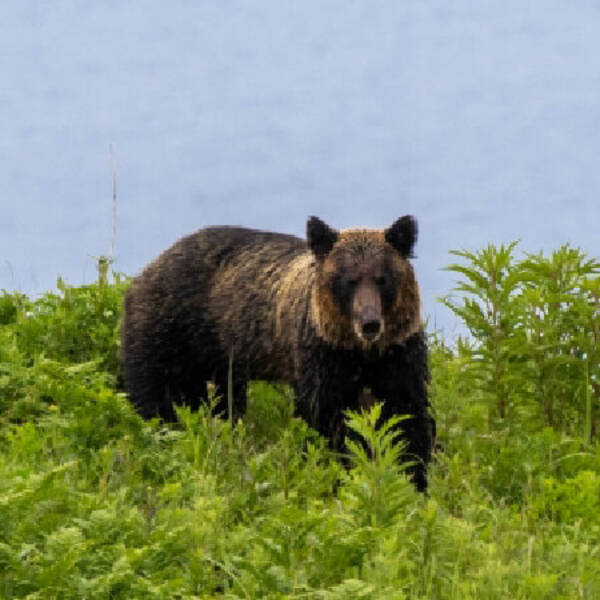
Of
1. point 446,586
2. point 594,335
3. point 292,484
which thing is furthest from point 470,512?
point 594,335

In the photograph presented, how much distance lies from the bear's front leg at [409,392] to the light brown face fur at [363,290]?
12cm

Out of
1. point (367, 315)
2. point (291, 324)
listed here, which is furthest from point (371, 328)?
point (291, 324)

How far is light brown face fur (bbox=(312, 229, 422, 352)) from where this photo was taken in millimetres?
8680

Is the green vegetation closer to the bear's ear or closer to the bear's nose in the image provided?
the bear's nose

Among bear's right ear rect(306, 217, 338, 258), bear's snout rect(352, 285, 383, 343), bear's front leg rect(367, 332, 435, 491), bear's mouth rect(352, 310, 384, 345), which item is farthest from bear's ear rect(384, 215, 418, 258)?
bear's mouth rect(352, 310, 384, 345)

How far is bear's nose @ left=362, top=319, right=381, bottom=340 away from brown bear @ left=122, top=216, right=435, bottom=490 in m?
0.01

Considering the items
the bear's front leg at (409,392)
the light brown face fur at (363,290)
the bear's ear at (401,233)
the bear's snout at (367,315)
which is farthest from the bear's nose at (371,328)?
the bear's ear at (401,233)

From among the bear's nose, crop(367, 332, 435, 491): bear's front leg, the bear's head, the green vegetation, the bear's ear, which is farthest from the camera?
the bear's ear

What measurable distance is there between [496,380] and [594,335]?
2.61ft

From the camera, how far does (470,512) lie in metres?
5.55

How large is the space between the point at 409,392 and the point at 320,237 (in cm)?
150

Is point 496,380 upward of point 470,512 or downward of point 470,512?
upward

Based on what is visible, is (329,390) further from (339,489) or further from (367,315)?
(339,489)

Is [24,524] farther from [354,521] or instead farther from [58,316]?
[58,316]
